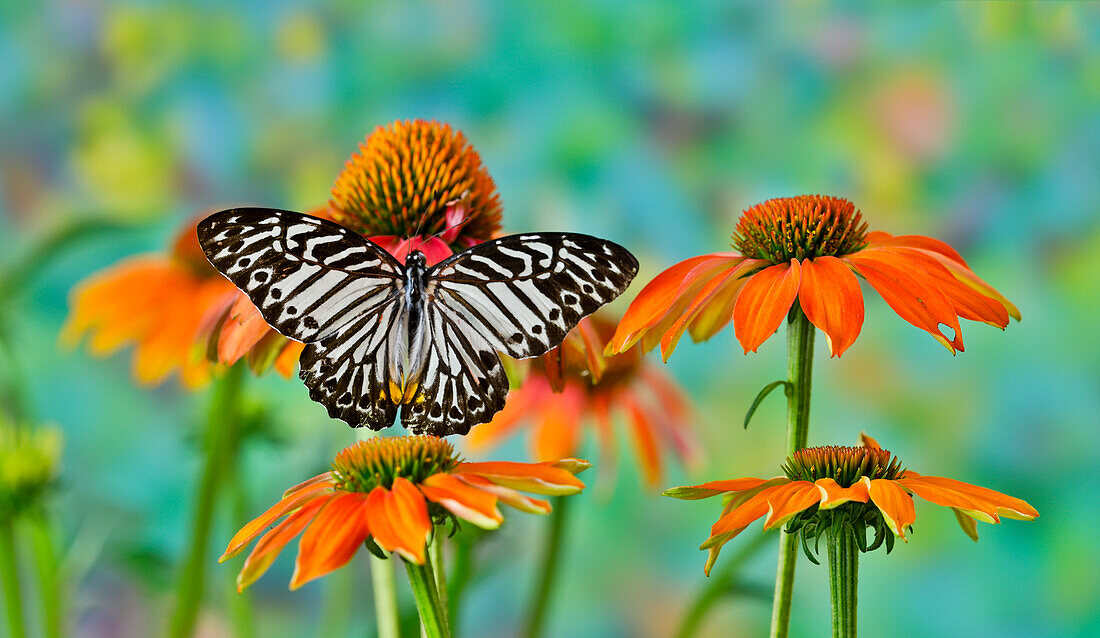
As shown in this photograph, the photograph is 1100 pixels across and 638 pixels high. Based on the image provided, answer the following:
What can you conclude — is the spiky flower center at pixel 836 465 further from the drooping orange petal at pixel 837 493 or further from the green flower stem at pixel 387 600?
the green flower stem at pixel 387 600

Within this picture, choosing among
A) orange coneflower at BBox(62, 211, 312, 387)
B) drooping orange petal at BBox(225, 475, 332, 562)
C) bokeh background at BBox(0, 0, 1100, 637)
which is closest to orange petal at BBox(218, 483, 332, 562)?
drooping orange petal at BBox(225, 475, 332, 562)

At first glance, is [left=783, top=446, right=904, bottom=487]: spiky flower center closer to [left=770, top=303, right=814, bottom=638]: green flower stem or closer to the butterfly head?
[left=770, top=303, right=814, bottom=638]: green flower stem

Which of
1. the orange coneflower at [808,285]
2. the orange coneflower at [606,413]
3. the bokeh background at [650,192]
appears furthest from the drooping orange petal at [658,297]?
the bokeh background at [650,192]

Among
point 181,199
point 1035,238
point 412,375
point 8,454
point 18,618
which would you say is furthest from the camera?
point 181,199

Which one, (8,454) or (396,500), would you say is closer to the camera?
(396,500)

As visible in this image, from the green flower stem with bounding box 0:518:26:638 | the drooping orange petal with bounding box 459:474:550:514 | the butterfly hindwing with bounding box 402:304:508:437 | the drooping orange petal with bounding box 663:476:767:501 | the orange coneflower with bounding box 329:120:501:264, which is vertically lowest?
the green flower stem with bounding box 0:518:26:638

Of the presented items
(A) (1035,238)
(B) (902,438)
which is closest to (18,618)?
(B) (902,438)

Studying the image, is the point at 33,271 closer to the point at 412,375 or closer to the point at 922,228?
the point at 412,375
